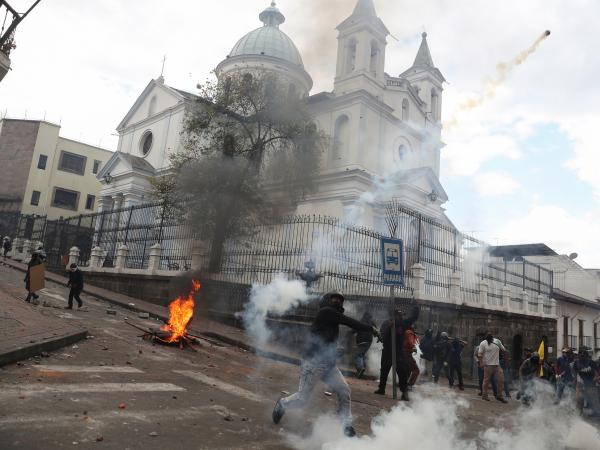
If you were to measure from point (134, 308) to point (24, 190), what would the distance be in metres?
33.4

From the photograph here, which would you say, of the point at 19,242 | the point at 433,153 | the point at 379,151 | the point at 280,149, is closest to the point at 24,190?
the point at 19,242

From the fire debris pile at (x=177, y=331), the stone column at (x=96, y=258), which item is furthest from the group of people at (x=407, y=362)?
the stone column at (x=96, y=258)

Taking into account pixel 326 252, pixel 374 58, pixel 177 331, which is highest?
pixel 374 58

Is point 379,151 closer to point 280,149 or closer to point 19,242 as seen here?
point 280,149

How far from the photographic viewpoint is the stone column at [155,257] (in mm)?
17312

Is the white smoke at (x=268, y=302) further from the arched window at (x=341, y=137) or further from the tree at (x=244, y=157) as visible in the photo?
the arched window at (x=341, y=137)

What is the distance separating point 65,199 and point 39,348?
41.6 metres

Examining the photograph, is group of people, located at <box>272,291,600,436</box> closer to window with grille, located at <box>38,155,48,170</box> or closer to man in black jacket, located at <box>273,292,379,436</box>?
man in black jacket, located at <box>273,292,379,436</box>

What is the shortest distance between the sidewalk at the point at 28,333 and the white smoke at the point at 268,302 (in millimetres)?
4971

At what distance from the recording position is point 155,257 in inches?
683

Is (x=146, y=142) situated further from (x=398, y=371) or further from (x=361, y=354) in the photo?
(x=398, y=371)

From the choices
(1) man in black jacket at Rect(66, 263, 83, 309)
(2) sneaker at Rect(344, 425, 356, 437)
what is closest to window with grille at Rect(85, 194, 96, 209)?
(1) man in black jacket at Rect(66, 263, 83, 309)

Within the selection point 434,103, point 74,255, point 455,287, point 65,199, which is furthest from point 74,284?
point 65,199

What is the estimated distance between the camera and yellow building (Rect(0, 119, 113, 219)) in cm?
4150
